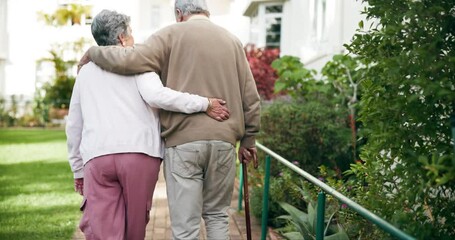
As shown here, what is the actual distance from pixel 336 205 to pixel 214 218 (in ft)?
5.58

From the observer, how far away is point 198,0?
16.7 feet

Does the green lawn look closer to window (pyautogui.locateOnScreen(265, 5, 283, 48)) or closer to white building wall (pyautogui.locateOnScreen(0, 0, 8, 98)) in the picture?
window (pyautogui.locateOnScreen(265, 5, 283, 48))

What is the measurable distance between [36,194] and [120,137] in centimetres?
641

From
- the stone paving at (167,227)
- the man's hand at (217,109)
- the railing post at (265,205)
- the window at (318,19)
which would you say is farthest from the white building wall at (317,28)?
the man's hand at (217,109)

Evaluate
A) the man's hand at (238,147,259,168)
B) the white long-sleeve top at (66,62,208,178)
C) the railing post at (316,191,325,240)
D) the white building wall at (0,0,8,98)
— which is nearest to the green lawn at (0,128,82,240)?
the man's hand at (238,147,259,168)

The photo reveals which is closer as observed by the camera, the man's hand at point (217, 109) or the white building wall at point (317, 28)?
the man's hand at point (217, 109)

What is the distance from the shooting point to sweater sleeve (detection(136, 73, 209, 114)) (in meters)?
4.75

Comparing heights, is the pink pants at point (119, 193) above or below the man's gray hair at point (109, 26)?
below

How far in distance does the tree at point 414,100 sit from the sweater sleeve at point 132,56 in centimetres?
109

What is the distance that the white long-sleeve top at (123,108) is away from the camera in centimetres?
479

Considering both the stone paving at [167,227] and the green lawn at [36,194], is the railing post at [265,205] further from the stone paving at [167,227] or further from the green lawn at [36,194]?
the green lawn at [36,194]

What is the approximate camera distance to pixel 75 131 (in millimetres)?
5098

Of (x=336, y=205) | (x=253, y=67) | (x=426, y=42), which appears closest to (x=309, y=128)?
(x=336, y=205)

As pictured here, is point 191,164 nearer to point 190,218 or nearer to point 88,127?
point 190,218
